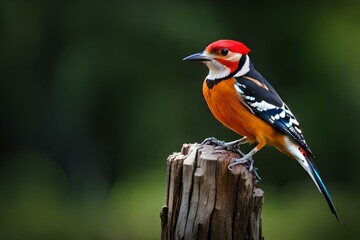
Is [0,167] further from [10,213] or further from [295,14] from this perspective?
[295,14]

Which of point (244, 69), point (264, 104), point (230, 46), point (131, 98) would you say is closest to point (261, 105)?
point (264, 104)

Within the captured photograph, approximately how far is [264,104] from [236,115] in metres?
0.23

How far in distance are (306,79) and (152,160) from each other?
9.05 ft

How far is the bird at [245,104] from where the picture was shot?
6.00 m

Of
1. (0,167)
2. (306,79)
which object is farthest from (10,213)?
(306,79)

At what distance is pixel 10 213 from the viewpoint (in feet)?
38.8

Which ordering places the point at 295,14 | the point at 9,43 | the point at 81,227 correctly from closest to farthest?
the point at 81,227
the point at 295,14
the point at 9,43

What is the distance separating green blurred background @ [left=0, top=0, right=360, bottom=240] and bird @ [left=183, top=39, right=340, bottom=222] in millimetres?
4430

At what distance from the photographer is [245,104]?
19.8ft

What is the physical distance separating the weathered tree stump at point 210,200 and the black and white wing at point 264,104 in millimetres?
931

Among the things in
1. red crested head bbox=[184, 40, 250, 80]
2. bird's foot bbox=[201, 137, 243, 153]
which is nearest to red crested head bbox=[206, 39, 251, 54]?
red crested head bbox=[184, 40, 250, 80]

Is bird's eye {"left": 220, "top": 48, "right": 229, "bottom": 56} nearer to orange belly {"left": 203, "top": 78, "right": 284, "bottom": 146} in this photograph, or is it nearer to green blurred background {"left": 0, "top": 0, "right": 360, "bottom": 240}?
orange belly {"left": 203, "top": 78, "right": 284, "bottom": 146}

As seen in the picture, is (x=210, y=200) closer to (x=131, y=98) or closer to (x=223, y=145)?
(x=223, y=145)

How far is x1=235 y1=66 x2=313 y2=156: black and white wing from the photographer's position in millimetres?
6027
